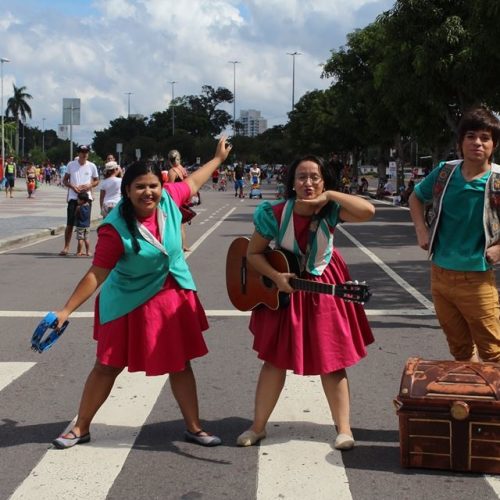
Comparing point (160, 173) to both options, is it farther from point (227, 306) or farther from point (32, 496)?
point (227, 306)

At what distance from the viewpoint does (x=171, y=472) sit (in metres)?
4.26

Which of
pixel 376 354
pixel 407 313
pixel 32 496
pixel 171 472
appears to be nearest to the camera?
pixel 32 496

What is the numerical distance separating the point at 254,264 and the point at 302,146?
7643cm

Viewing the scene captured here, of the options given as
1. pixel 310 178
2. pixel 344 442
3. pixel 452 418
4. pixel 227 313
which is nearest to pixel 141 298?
pixel 310 178

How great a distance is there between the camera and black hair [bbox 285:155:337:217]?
4.54m

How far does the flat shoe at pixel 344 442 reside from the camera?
4512mm

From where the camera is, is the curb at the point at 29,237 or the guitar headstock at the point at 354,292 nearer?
the guitar headstock at the point at 354,292

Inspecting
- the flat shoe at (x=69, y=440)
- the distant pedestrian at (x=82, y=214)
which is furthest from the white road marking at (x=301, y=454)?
the distant pedestrian at (x=82, y=214)

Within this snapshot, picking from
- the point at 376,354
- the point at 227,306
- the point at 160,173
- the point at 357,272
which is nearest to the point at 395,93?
the point at 357,272

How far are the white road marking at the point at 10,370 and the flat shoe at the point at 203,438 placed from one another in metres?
1.82

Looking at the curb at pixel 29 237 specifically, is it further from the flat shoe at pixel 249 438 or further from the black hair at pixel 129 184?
the flat shoe at pixel 249 438

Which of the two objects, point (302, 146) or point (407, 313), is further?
point (302, 146)

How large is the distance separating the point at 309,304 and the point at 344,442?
75 centimetres

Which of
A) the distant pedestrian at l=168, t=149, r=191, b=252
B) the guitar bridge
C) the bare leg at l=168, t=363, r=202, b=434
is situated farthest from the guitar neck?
the distant pedestrian at l=168, t=149, r=191, b=252
